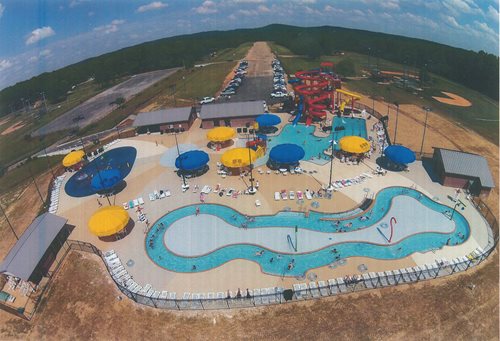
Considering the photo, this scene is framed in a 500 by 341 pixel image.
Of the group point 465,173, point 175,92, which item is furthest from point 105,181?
point 175,92

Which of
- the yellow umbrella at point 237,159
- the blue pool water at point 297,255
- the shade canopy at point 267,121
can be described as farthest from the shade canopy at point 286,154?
the shade canopy at point 267,121

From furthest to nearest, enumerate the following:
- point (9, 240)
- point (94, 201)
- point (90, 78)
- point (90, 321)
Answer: point (90, 78) → point (94, 201) → point (9, 240) → point (90, 321)

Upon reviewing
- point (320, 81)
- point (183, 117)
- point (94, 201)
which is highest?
point (320, 81)

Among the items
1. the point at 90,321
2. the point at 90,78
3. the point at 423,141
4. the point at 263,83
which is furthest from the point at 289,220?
the point at 90,78

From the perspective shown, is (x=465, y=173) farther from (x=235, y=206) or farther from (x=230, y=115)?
(x=230, y=115)

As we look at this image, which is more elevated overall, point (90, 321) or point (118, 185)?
point (118, 185)

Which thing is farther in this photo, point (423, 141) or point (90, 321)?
point (423, 141)

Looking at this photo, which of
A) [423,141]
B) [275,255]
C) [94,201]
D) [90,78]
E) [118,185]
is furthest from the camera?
[90,78]

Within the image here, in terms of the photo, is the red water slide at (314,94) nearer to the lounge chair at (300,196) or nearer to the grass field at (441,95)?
the grass field at (441,95)

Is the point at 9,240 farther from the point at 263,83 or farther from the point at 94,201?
the point at 263,83
